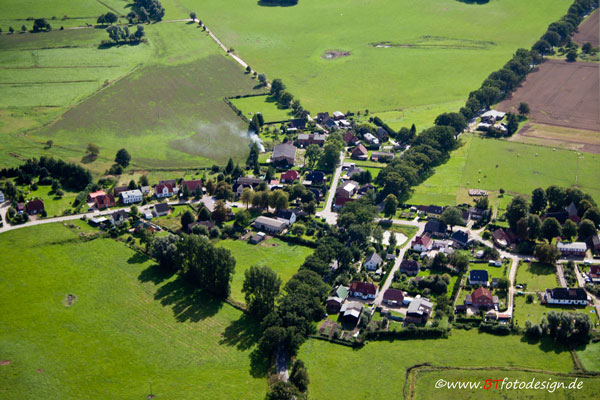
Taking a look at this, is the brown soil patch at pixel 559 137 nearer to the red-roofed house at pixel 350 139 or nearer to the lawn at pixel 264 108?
the red-roofed house at pixel 350 139

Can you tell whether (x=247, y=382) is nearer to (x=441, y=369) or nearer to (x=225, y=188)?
(x=441, y=369)

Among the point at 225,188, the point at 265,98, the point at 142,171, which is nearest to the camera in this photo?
the point at 225,188

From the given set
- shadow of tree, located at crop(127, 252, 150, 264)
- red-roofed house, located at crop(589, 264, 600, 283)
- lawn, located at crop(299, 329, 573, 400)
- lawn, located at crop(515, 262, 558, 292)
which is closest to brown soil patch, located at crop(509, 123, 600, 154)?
red-roofed house, located at crop(589, 264, 600, 283)

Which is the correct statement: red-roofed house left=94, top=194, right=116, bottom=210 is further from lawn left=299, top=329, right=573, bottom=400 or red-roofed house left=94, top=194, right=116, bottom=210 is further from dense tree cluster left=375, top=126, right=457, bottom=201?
lawn left=299, top=329, right=573, bottom=400

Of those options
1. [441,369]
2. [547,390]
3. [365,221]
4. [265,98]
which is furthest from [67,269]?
[265,98]

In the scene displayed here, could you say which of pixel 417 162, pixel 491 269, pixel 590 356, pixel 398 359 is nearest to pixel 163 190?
pixel 417 162

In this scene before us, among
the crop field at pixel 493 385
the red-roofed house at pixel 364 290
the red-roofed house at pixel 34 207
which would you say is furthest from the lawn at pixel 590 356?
the red-roofed house at pixel 34 207
